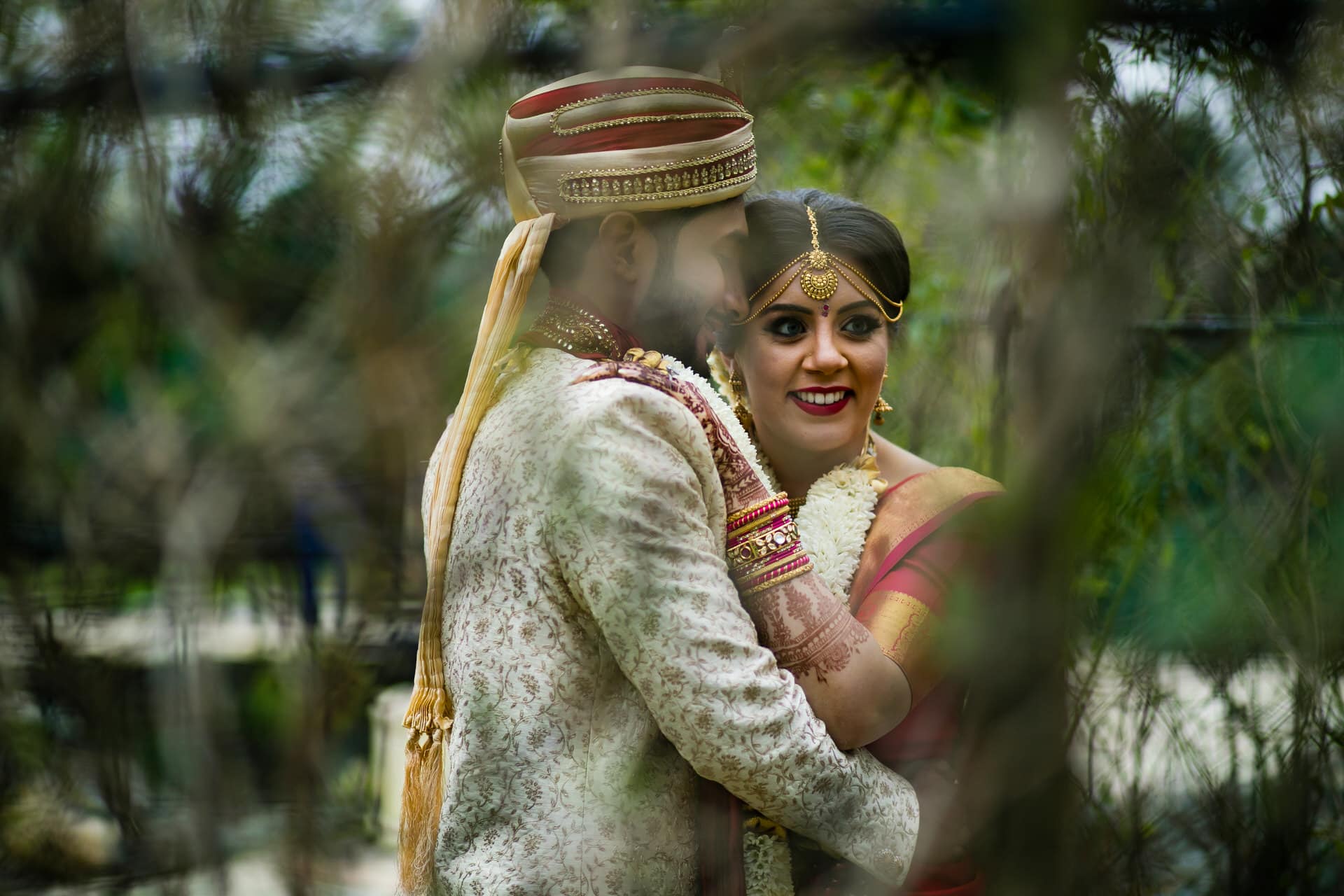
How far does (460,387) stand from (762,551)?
0.48 m

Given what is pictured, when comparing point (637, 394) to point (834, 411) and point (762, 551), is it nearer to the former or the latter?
point (762, 551)

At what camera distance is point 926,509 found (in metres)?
1.70

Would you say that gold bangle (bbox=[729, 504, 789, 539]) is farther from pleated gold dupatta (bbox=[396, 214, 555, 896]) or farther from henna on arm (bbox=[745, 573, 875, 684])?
pleated gold dupatta (bbox=[396, 214, 555, 896])

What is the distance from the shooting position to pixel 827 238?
185cm

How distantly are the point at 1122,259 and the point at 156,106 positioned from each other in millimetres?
875

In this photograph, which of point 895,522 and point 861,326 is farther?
point 861,326

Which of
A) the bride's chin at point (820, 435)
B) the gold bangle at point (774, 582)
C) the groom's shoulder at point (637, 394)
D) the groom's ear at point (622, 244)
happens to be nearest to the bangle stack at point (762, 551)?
Answer: the gold bangle at point (774, 582)

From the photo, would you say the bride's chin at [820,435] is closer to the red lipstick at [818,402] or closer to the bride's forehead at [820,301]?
the red lipstick at [818,402]

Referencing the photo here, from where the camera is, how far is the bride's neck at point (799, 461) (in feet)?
6.31

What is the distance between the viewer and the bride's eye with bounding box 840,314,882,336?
6.10 ft

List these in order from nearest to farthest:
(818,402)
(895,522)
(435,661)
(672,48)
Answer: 1. (672,48)
2. (435,661)
3. (895,522)
4. (818,402)

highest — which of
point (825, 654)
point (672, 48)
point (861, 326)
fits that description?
point (672, 48)

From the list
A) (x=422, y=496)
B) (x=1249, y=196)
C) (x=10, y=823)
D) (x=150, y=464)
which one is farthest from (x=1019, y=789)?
(x=10, y=823)

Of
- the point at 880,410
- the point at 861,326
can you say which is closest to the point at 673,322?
the point at 861,326
